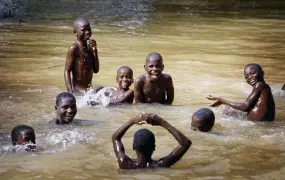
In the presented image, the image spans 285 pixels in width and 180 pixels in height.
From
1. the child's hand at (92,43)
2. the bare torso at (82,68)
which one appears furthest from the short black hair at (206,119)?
the bare torso at (82,68)

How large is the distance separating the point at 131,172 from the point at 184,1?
73.5 feet

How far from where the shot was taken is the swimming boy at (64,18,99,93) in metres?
8.13

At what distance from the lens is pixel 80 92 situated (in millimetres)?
8281

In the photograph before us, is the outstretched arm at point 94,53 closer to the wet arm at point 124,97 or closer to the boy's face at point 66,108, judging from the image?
the wet arm at point 124,97

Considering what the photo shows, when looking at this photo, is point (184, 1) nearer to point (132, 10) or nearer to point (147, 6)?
point (147, 6)

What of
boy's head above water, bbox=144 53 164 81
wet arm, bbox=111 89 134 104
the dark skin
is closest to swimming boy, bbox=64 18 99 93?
wet arm, bbox=111 89 134 104

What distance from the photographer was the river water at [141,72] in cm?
549

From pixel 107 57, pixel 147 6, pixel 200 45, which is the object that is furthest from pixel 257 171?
pixel 147 6

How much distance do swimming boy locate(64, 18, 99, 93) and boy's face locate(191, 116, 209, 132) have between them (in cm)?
219

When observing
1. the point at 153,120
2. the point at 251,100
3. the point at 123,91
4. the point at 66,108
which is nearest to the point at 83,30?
the point at 123,91

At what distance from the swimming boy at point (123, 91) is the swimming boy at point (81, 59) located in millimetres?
385

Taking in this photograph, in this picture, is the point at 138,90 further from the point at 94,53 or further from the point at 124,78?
the point at 94,53

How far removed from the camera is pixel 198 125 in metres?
6.58

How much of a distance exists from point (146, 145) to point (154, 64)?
273 centimetres
